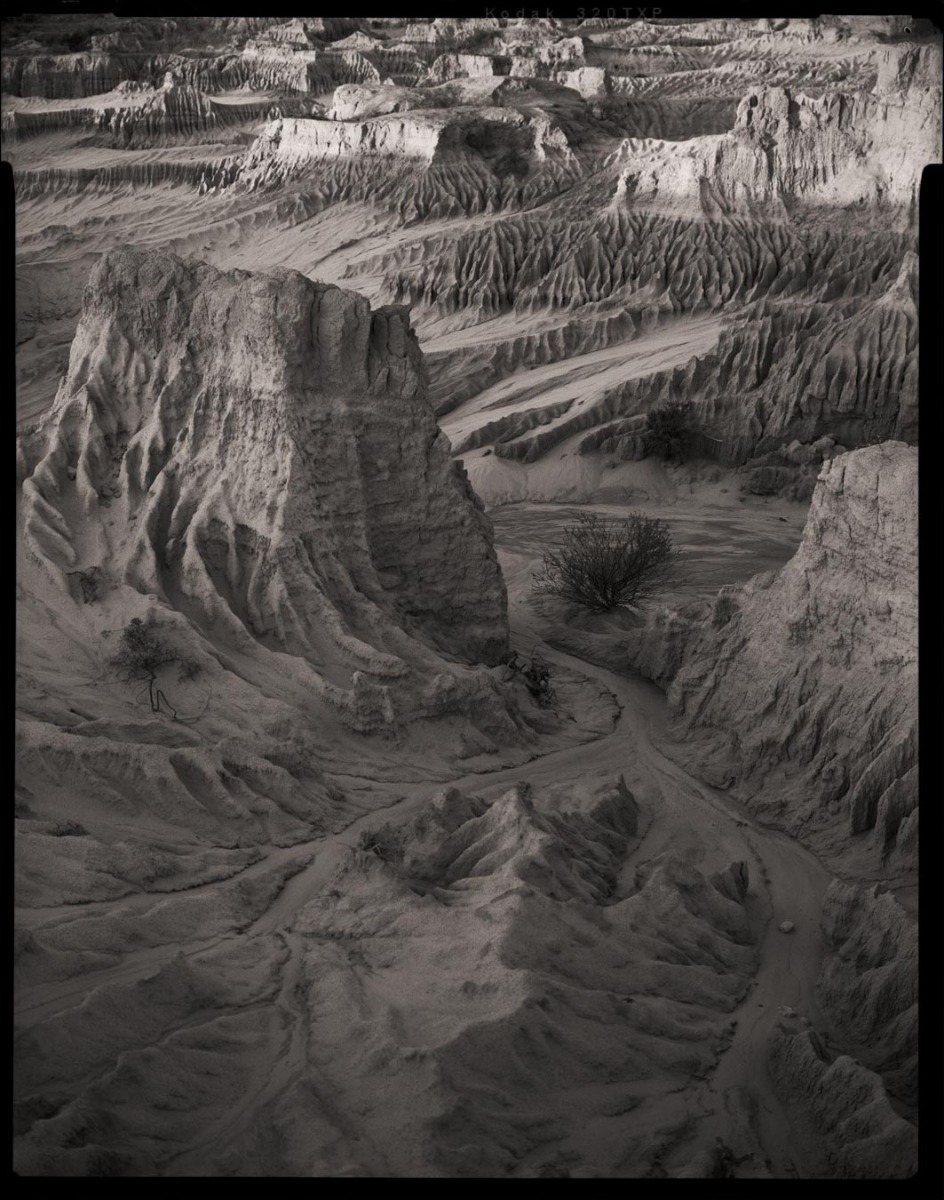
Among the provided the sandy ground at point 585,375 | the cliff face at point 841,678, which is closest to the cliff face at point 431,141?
the sandy ground at point 585,375

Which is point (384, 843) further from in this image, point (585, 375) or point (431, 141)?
point (431, 141)

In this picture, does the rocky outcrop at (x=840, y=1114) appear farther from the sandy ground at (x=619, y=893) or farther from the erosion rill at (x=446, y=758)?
the sandy ground at (x=619, y=893)

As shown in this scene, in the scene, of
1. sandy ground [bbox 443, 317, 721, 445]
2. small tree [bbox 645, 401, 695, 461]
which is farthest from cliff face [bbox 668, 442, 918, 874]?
sandy ground [bbox 443, 317, 721, 445]

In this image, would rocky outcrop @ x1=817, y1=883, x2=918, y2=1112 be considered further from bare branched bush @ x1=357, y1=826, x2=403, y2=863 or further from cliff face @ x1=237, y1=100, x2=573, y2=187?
cliff face @ x1=237, y1=100, x2=573, y2=187

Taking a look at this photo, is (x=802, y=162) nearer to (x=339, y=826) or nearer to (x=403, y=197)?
(x=403, y=197)

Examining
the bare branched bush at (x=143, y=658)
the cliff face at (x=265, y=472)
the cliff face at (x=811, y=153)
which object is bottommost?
the bare branched bush at (x=143, y=658)

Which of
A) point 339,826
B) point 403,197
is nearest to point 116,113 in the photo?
point 403,197
